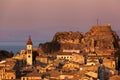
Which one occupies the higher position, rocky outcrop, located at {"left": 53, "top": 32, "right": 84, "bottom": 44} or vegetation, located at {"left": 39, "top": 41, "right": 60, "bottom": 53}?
rocky outcrop, located at {"left": 53, "top": 32, "right": 84, "bottom": 44}

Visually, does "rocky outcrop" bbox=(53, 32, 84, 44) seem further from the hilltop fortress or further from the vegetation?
the vegetation

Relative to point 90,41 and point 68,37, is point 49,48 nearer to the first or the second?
point 90,41

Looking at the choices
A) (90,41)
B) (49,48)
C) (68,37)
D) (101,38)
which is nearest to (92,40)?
(90,41)

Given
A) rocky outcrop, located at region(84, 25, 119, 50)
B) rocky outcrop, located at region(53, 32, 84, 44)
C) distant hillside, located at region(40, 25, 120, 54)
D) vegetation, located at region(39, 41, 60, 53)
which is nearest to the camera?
vegetation, located at region(39, 41, 60, 53)

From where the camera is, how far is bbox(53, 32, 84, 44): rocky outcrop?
78287 millimetres

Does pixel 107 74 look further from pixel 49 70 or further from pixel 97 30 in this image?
pixel 97 30

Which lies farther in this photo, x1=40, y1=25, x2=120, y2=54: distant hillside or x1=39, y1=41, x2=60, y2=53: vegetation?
x1=40, y1=25, x2=120, y2=54: distant hillside

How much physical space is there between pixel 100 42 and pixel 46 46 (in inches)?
348

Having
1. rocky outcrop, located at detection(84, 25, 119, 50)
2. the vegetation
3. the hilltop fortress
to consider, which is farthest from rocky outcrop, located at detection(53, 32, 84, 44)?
the vegetation

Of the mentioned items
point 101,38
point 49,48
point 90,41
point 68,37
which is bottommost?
point 49,48

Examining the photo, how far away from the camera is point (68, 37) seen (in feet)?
261

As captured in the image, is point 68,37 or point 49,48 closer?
point 49,48

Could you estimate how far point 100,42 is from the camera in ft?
248

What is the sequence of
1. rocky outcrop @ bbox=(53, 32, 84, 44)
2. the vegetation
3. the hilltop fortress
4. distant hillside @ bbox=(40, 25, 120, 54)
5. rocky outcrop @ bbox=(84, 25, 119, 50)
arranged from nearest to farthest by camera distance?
the vegetation, distant hillside @ bbox=(40, 25, 120, 54), the hilltop fortress, rocky outcrop @ bbox=(84, 25, 119, 50), rocky outcrop @ bbox=(53, 32, 84, 44)
